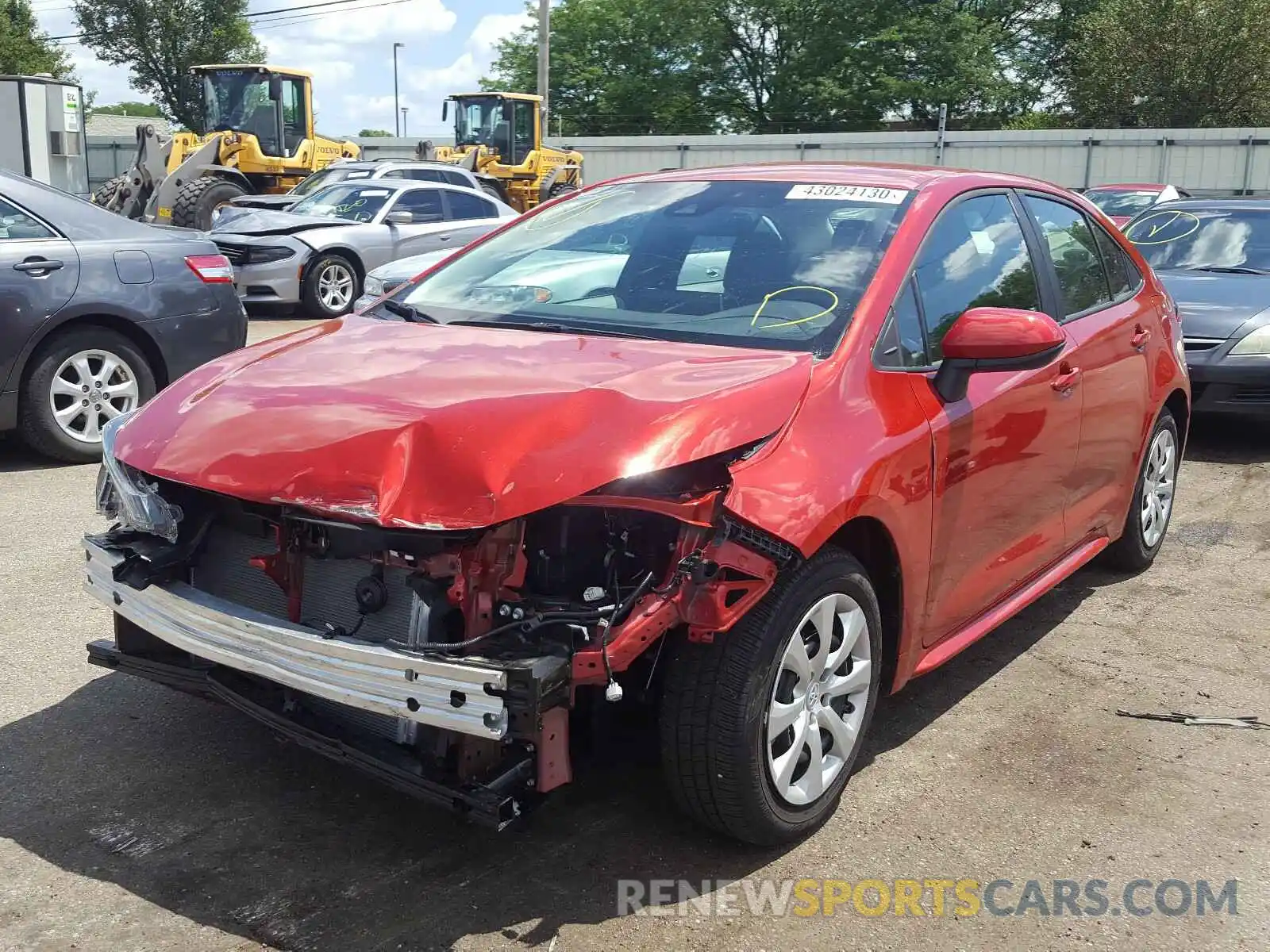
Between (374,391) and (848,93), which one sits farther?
(848,93)

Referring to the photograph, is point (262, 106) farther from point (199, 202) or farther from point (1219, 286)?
point (1219, 286)

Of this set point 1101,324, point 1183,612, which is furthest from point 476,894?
point 1183,612

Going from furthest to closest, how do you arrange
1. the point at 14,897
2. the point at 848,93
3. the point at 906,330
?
the point at 848,93, the point at 906,330, the point at 14,897

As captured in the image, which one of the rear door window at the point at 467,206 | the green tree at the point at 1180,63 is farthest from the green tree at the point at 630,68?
the rear door window at the point at 467,206

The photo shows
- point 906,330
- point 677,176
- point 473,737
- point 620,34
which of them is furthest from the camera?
point 620,34

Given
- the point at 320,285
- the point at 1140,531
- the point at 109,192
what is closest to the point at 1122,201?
the point at 320,285

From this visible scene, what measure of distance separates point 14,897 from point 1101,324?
390cm

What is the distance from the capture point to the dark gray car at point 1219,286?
7.71m

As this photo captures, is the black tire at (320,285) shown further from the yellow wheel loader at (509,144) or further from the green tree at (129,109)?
the green tree at (129,109)

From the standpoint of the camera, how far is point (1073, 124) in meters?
44.2

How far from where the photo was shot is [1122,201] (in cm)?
1709

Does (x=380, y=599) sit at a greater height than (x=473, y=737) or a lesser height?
greater

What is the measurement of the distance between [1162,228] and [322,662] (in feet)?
28.6

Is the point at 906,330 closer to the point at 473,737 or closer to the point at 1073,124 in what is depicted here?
the point at 473,737
